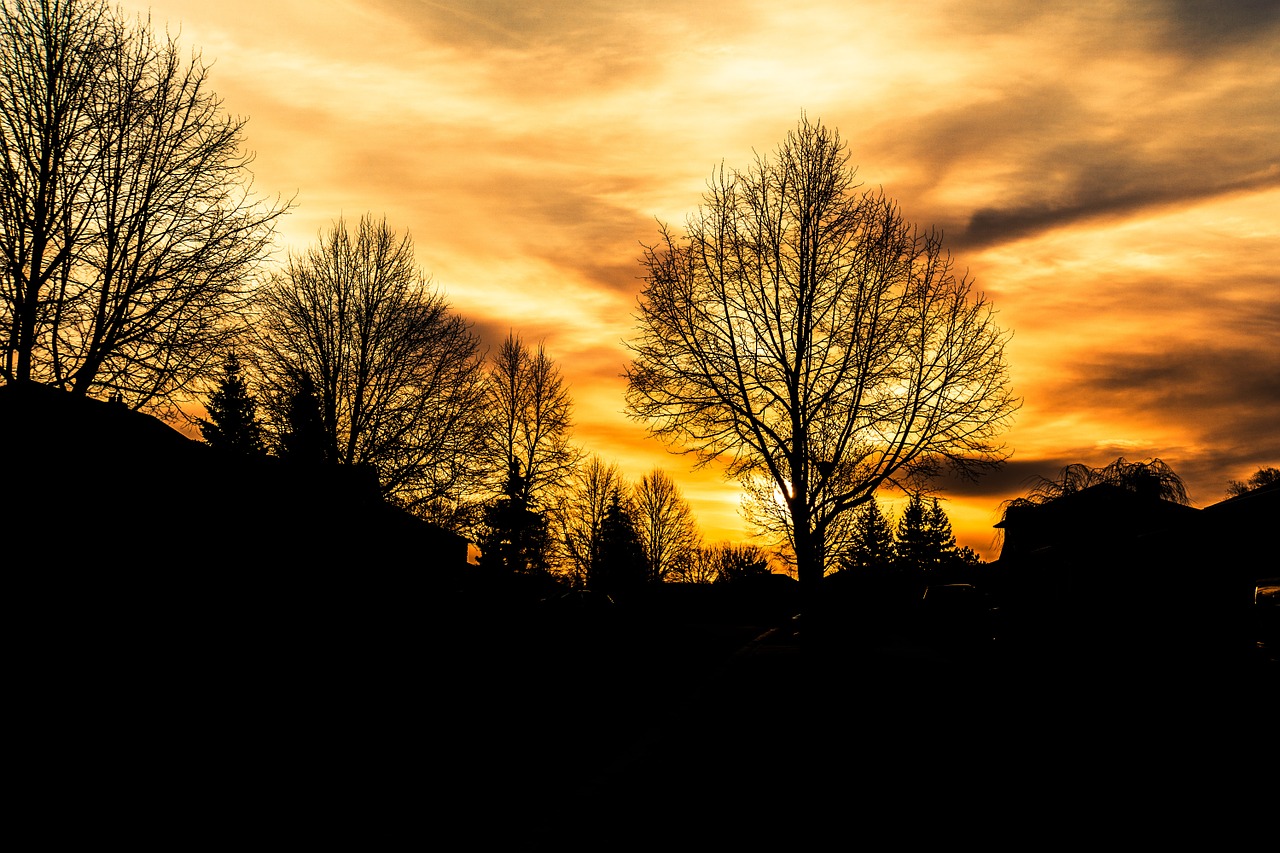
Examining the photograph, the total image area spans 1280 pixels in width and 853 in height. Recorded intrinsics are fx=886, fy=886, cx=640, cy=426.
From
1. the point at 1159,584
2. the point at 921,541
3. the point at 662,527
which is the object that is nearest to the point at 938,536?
the point at 921,541

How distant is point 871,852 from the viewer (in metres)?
5.62

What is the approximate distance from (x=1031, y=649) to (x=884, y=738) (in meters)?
11.8

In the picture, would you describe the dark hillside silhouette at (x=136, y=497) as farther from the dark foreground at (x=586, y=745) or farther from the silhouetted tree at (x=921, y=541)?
the silhouetted tree at (x=921, y=541)

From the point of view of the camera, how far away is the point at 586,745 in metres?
10.1

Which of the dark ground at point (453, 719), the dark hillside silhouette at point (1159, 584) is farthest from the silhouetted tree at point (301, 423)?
the dark hillside silhouette at point (1159, 584)

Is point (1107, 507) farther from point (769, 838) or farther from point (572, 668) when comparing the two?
point (769, 838)

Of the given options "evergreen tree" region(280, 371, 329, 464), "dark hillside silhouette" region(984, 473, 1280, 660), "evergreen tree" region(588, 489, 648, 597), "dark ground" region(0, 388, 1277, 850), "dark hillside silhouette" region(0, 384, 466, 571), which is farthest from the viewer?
"evergreen tree" region(588, 489, 648, 597)

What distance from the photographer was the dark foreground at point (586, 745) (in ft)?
21.3

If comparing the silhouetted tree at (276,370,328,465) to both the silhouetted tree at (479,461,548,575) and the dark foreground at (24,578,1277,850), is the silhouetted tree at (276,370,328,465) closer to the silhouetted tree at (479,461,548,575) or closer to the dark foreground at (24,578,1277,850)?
the dark foreground at (24,578,1277,850)

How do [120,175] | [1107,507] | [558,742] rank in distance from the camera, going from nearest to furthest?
[558,742] → [120,175] → [1107,507]

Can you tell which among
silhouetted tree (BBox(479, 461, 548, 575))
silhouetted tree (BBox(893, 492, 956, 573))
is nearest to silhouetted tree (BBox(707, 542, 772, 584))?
silhouetted tree (BBox(893, 492, 956, 573))

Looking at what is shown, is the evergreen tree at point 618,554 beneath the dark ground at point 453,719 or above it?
above

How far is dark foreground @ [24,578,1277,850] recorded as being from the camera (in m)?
6.49

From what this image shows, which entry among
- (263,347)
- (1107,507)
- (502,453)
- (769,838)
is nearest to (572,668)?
(769,838)
